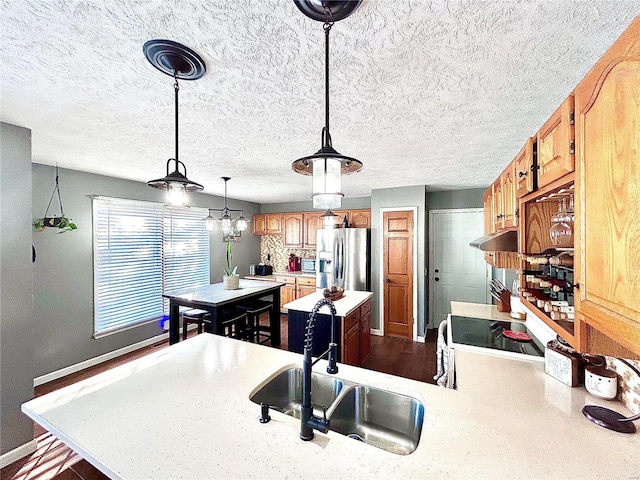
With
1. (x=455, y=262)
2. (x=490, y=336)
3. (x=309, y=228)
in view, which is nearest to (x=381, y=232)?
(x=455, y=262)

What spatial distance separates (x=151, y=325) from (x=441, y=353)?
3.96 meters

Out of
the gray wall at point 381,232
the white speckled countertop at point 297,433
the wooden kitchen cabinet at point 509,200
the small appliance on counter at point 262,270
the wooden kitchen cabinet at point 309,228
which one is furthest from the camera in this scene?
the small appliance on counter at point 262,270

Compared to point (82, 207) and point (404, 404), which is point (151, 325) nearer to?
point (82, 207)

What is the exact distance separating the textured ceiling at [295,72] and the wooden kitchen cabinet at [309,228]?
3112 millimetres

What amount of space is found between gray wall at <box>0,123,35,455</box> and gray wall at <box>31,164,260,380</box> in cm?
127

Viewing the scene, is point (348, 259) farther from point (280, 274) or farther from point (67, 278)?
point (67, 278)

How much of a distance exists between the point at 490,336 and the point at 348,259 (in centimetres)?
256

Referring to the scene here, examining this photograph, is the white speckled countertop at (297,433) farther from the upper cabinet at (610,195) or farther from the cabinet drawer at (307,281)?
the cabinet drawer at (307,281)

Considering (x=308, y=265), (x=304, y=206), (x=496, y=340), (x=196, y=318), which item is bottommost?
(x=196, y=318)

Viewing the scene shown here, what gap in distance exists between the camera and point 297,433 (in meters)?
1.02

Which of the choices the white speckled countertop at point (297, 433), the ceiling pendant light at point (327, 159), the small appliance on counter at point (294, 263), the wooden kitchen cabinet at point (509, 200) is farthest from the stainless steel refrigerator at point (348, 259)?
the ceiling pendant light at point (327, 159)

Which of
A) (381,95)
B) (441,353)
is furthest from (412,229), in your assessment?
(381,95)

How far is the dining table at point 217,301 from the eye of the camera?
9.91 ft

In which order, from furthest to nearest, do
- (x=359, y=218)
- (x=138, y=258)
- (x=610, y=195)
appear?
1. (x=359, y=218)
2. (x=138, y=258)
3. (x=610, y=195)
